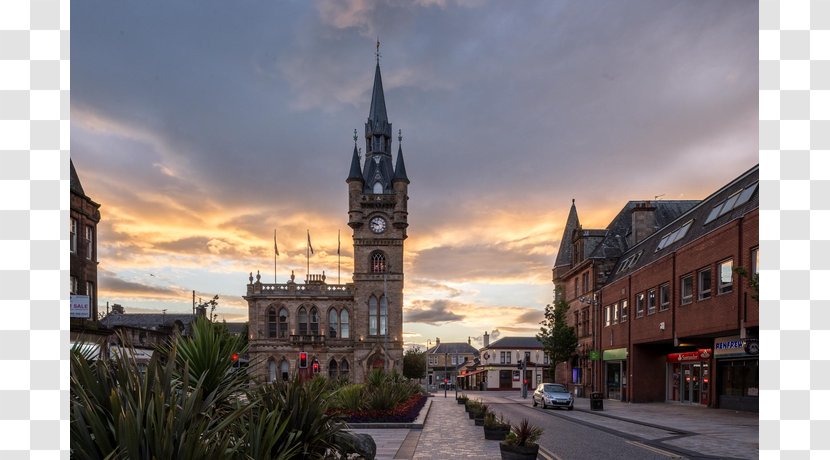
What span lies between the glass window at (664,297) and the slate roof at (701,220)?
1.82m

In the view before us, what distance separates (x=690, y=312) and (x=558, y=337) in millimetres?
20710

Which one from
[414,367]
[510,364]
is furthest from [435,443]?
[414,367]

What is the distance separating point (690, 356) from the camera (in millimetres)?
33500

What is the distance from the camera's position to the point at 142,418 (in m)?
4.71

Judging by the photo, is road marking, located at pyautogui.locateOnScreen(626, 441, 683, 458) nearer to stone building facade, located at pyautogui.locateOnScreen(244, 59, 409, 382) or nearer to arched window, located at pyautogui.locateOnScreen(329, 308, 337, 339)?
stone building facade, located at pyautogui.locateOnScreen(244, 59, 409, 382)

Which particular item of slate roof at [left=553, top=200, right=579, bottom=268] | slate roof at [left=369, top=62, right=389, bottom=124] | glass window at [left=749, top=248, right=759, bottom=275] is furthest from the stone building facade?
glass window at [left=749, top=248, right=759, bottom=275]

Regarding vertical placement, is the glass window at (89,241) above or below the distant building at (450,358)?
above

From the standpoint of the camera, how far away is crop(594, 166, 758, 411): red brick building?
24.0 meters

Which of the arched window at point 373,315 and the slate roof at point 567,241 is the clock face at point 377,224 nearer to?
the arched window at point 373,315

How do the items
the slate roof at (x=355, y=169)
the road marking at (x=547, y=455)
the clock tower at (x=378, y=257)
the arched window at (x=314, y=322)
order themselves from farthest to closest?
the slate roof at (x=355, y=169) → the arched window at (x=314, y=322) → the clock tower at (x=378, y=257) → the road marking at (x=547, y=455)

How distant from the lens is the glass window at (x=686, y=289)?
29.2 metres

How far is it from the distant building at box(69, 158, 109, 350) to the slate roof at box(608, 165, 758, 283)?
96.8 ft

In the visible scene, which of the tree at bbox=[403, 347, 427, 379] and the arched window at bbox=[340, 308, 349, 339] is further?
the tree at bbox=[403, 347, 427, 379]

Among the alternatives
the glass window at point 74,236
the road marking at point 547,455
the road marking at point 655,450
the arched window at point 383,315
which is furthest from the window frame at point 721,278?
the arched window at point 383,315
